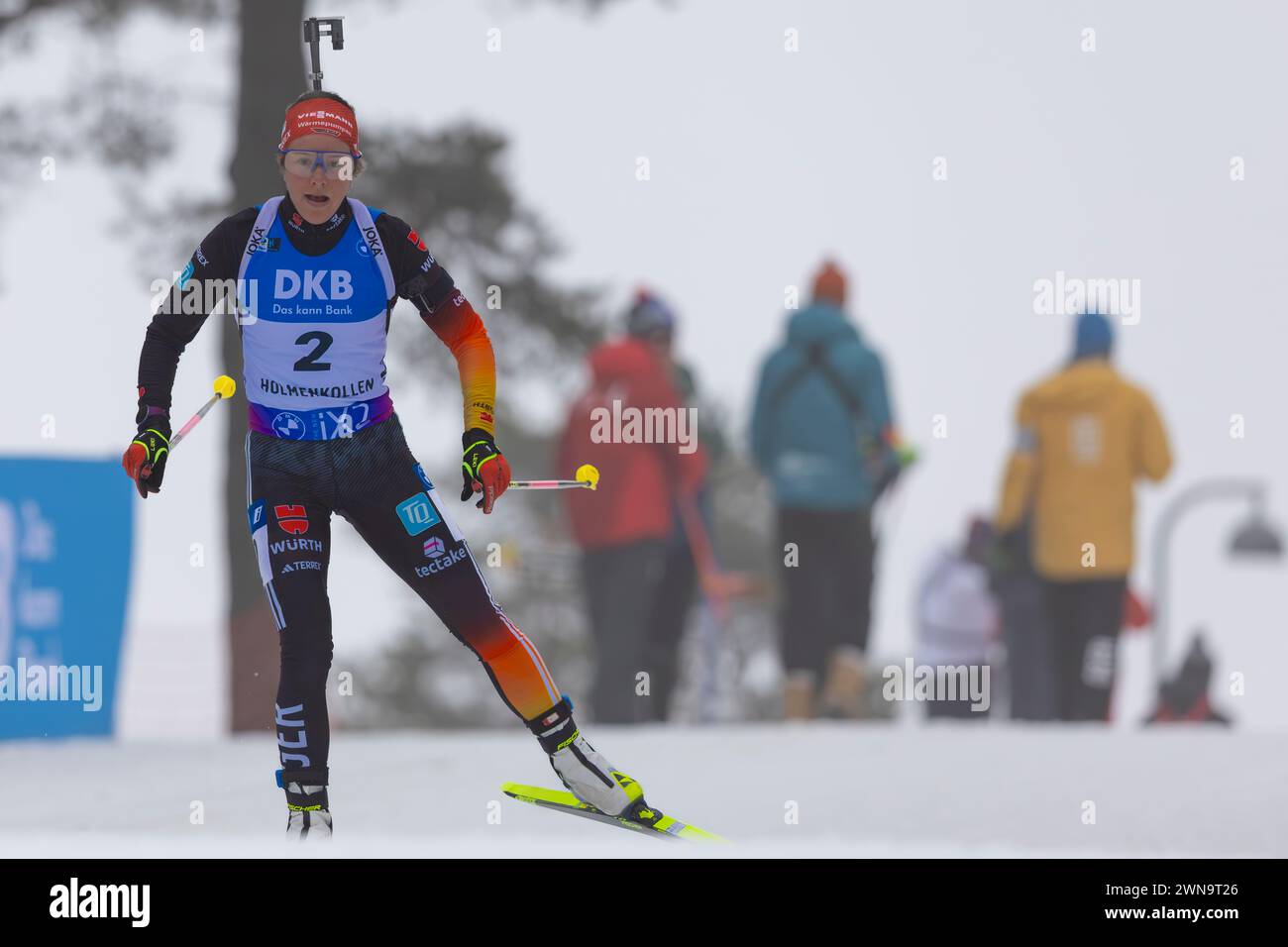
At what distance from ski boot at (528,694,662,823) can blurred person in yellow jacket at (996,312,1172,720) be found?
4.32 m

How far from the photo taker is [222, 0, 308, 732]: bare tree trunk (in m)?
10.2

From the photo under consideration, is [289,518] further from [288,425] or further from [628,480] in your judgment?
[628,480]

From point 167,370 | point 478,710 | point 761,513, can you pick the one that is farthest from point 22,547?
point 761,513

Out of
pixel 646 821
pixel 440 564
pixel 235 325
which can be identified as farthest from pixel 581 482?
pixel 235 325

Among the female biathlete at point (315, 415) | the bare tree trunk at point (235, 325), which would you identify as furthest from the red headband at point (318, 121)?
the bare tree trunk at point (235, 325)

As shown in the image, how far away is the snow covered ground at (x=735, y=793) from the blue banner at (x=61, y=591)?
277 mm

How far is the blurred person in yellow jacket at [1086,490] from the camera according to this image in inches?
388

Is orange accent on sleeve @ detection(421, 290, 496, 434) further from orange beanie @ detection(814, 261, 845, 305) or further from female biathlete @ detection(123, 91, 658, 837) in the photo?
orange beanie @ detection(814, 261, 845, 305)

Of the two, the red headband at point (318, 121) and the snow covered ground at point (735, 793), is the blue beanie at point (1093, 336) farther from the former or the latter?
the red headband at point (318, 121)

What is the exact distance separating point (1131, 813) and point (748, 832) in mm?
1465

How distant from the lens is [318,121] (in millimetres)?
5645

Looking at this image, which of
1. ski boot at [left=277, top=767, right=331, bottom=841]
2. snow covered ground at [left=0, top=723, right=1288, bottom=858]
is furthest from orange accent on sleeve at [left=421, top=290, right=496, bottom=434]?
snow covered ground at [left=0, top=723, right=1288, bottom=858]

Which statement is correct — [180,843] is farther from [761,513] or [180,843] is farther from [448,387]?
[761,513]
